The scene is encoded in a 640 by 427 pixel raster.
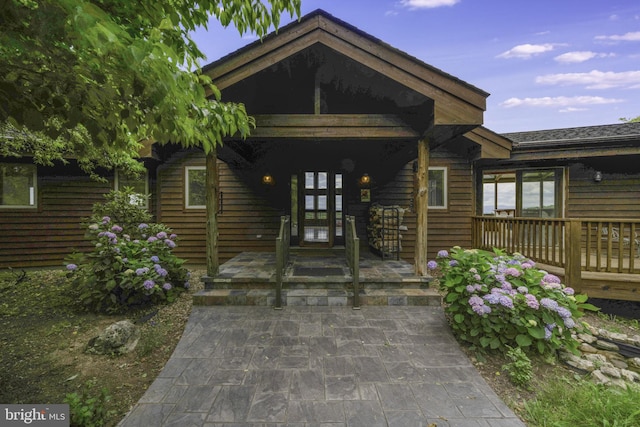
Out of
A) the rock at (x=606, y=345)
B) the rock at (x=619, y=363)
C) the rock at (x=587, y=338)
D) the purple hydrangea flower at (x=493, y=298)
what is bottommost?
the rock at (x=619, y=363)

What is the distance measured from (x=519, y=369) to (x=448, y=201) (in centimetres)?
529

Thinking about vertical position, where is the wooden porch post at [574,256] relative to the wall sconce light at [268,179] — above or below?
below

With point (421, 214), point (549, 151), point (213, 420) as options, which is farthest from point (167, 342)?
point (549, 151)

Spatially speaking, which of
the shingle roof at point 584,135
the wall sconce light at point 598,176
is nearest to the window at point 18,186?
the shingle roof at point 584,135

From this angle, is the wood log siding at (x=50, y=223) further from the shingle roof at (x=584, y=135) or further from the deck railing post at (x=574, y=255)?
the shingle roof at (x=584, y=135)

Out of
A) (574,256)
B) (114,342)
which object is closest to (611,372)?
(574,256)

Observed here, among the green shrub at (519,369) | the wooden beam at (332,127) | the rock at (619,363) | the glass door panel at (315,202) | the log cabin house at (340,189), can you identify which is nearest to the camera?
the green shrub at (519,369)

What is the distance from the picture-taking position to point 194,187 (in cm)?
714

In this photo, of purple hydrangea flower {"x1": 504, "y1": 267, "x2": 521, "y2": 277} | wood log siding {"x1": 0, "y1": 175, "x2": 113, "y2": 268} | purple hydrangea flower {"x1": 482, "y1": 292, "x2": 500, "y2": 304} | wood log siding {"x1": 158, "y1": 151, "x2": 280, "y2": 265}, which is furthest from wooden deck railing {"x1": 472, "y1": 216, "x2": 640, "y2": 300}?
wood log siding {"x1": 0, "y1": 175, "x2": 113, "y2": 268}

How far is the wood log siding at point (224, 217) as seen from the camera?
7.07 m

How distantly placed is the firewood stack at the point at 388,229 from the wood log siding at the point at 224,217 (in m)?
2.56

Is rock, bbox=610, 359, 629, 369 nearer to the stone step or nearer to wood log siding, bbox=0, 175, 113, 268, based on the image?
the stone step

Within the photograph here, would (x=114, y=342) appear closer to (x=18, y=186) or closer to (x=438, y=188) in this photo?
(x=18, y=186)

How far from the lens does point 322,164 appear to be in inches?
271
